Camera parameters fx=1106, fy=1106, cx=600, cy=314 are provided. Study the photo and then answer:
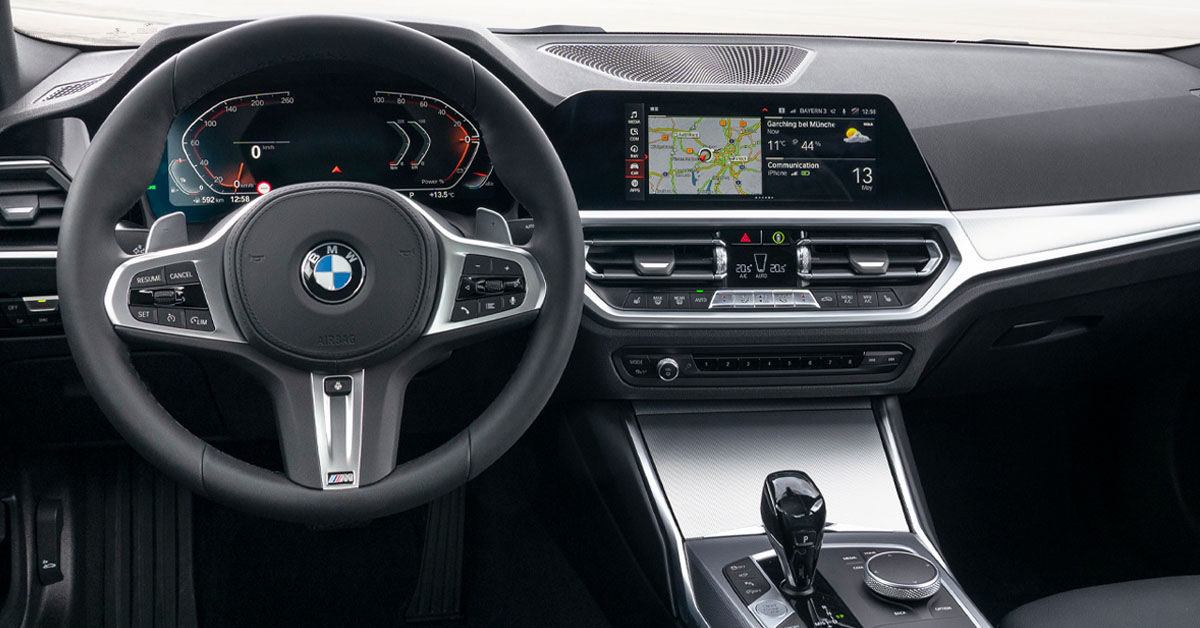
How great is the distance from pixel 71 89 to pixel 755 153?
101cm

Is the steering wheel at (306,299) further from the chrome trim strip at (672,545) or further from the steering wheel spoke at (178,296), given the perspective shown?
the chrome trim strip at (672,545)

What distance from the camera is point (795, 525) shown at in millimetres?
1464

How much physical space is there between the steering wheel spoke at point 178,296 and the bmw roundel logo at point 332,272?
10 centimetres

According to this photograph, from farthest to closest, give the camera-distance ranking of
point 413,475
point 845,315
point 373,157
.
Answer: point 845,315 < point 373,157 < point 413,475

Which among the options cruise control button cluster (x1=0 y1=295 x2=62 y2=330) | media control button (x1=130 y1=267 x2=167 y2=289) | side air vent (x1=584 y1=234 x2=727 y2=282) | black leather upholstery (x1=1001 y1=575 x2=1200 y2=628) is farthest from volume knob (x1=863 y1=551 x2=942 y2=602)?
cruise control button cluster (x1=0 y1=295 x2=62 y2=330)

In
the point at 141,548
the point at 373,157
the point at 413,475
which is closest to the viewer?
the point at 413,475

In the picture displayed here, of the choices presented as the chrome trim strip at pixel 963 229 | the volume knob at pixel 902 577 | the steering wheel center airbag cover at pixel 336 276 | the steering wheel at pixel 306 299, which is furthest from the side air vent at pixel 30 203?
the volume knob at pixel 902 577

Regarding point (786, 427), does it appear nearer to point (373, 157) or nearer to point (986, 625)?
point (986, 625)

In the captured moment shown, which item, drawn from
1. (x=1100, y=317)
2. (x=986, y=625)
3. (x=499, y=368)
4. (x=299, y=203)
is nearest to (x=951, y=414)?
(x=1100, y=317)

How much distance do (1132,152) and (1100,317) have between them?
289mm

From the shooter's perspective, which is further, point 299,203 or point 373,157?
point 373,157

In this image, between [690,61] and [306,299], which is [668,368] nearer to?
[690,61]

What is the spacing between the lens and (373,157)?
62.0 inches

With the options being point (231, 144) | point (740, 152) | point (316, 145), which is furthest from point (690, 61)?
point (231, 144)
